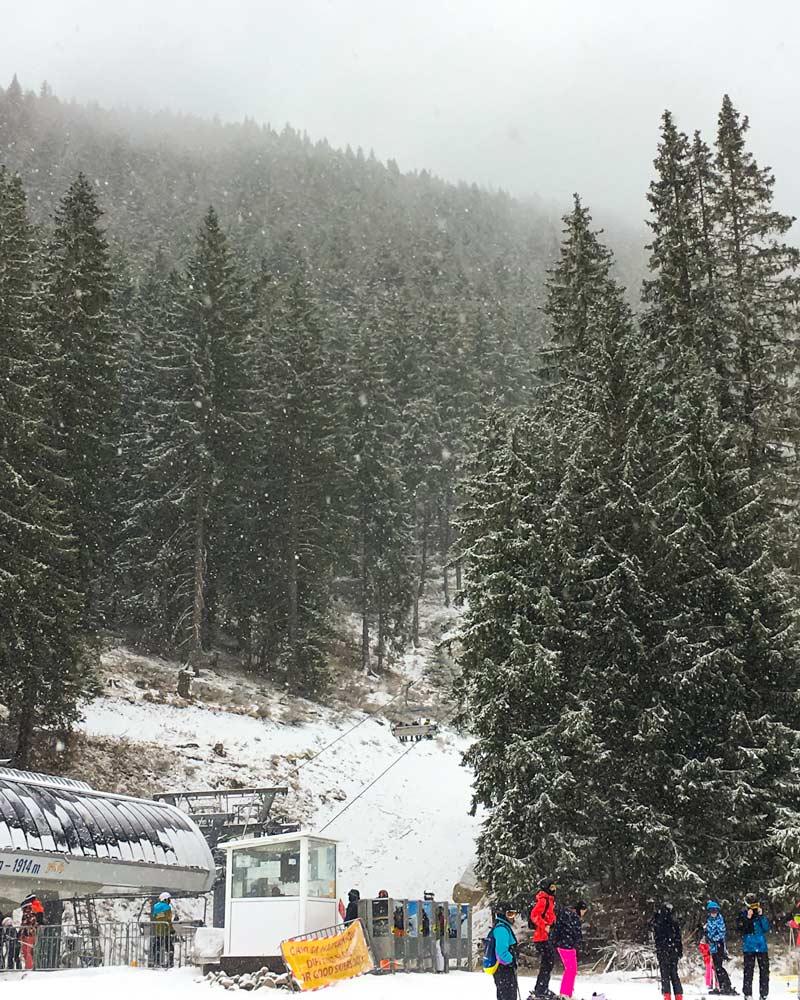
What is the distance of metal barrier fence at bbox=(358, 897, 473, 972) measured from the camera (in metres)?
20.4

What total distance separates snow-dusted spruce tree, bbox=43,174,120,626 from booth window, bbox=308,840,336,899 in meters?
16.9

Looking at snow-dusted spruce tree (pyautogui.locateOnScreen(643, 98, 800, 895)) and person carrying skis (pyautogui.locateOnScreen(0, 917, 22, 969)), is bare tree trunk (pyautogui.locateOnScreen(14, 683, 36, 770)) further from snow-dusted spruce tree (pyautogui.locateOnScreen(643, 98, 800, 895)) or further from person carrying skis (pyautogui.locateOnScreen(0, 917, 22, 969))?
snow-dusted spruce tree (pyautogui.locateOnScreen(643, 98, 800, 895))

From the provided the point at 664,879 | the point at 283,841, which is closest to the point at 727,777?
the point at 664,879

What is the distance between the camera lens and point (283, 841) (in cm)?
2086

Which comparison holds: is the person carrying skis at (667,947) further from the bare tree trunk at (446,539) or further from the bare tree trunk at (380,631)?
the bare tree trunk at (446,539)

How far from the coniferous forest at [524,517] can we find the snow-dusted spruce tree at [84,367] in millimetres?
115

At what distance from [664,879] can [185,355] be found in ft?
101

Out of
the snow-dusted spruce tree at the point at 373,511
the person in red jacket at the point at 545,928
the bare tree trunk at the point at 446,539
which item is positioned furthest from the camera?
the bare tree trunk at the point at 446,539

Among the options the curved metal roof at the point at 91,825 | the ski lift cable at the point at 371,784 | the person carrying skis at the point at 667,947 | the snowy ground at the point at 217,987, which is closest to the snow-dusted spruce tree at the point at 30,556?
the curved metal roof at the point at 91,825

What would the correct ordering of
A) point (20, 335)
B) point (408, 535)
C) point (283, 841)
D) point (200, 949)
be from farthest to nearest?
point (408, 535) < point (20, 335) < point (200, 949) < point (283, 841)

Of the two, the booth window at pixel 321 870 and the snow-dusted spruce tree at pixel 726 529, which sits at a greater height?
the snow-dusted spruce tree at pixel 726 529

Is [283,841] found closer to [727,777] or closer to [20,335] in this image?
[727,777]

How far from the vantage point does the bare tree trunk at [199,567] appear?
4134 cm

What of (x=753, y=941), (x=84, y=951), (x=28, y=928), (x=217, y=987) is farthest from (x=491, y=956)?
(x=28, y=928)
